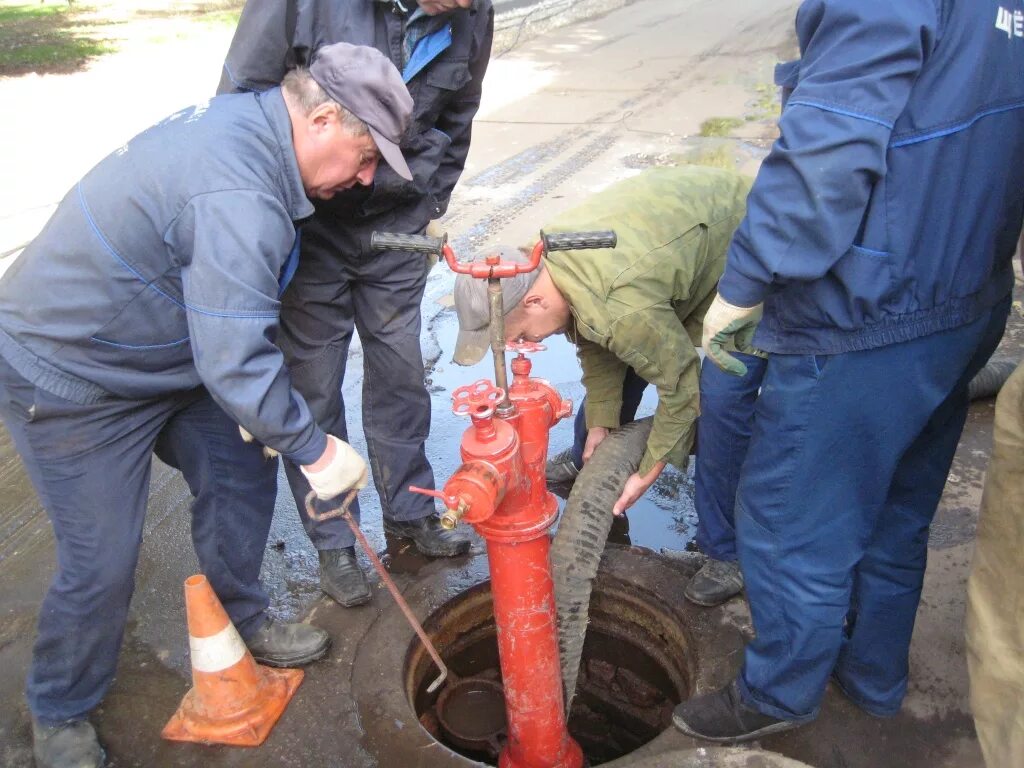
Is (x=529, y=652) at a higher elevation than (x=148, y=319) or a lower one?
lower

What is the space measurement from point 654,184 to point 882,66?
120cm

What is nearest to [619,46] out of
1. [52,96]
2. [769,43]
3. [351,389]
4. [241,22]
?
[769,43]

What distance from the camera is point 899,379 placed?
1.91 metres

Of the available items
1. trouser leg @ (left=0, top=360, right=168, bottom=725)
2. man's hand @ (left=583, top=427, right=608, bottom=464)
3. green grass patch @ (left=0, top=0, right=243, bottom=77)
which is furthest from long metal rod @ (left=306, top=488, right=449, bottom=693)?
green grass patch @ (left=0, top=0, right=243, bottom=77)

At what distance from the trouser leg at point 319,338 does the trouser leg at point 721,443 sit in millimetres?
1206

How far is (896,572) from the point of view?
2.29 meters

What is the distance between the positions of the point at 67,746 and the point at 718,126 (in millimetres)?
7296

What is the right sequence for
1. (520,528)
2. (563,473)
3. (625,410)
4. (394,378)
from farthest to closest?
1. (563,473)
2. (625,410)
3. (394,378)
4. (520,528)

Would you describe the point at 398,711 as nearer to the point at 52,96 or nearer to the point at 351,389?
the point at 351,389

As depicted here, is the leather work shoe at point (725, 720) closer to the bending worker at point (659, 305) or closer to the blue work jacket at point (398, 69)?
the bending worker at point (659, 305)

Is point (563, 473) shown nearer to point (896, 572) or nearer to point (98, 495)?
point (896, 572)

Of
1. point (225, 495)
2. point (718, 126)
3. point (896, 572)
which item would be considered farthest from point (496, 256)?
point (718, 126)

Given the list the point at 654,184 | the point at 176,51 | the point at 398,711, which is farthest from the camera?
the point at 176,51

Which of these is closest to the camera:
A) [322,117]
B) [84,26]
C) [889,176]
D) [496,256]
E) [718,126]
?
[889,176]
